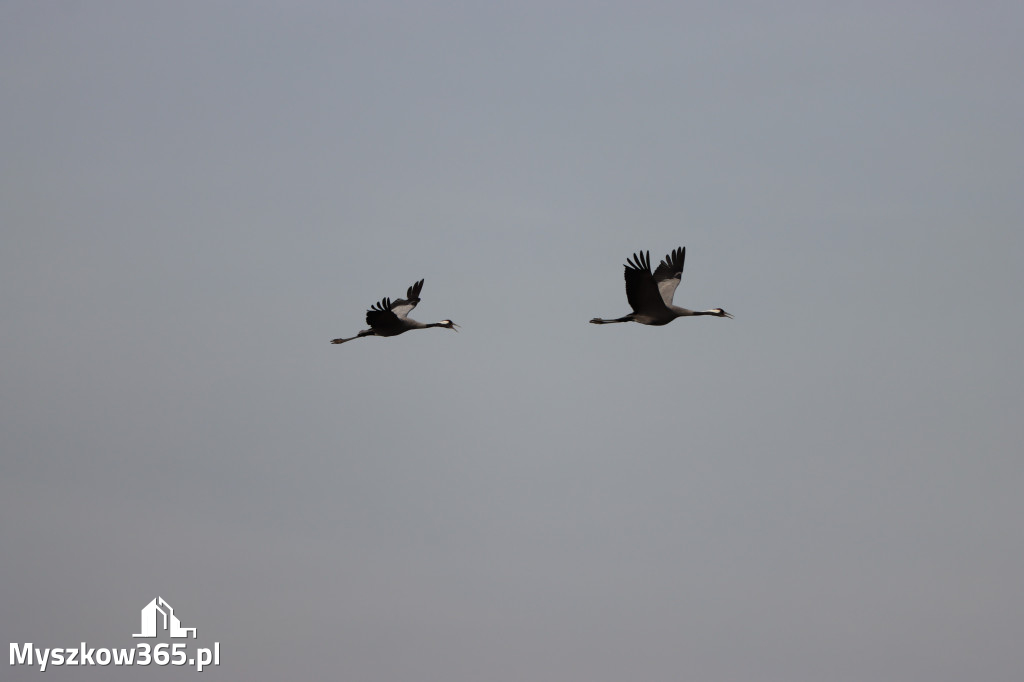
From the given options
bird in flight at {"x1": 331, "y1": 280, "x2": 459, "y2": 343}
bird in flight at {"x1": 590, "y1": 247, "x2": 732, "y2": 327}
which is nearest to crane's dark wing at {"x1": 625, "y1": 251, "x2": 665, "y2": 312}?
bird in flight at {"x1": 590, "y1": 247, "x2": 732, "y2": 327}

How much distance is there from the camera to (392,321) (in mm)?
48219

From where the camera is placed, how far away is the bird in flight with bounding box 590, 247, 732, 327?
43938mm

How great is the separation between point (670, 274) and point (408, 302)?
9143 millimetres

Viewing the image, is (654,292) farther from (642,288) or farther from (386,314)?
(386,314)

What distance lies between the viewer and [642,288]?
146 ft

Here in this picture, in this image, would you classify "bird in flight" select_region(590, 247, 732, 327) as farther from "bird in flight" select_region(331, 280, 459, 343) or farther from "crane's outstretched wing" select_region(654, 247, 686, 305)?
"bird in flight" select_region(331, 280, 459, 343)

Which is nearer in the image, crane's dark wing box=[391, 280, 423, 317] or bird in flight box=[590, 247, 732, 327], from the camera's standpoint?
bird in flight box=[590, 247, 732, 327]

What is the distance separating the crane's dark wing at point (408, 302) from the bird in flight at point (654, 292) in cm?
697

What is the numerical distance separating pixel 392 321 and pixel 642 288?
826cm

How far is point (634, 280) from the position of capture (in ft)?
145

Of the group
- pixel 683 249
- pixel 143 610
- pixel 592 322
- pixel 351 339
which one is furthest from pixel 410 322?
pixel 143 610

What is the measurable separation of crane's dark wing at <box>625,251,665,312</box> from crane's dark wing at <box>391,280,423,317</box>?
8704 mm

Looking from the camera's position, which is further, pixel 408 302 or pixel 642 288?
pixel 408 302

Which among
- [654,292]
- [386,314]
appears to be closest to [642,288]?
[654,292]
